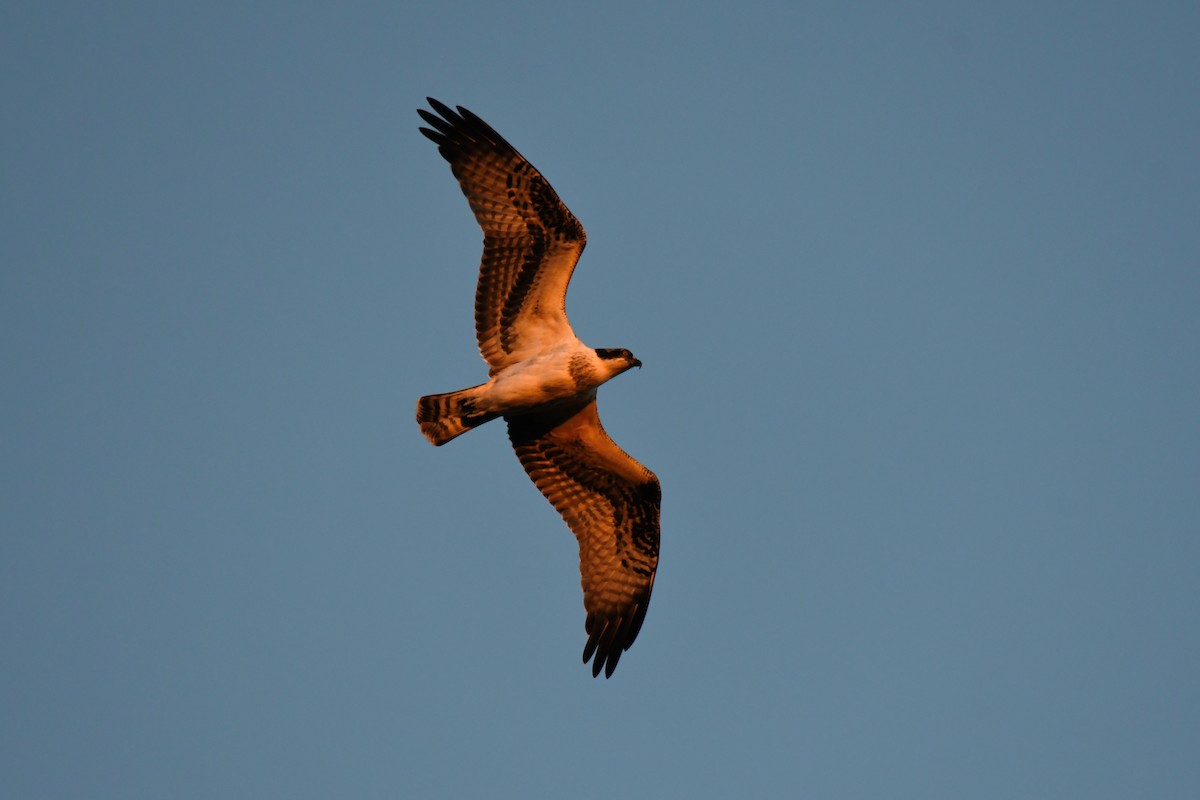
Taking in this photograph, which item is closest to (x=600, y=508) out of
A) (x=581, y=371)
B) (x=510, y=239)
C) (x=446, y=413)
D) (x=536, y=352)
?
(x=581, y=371)

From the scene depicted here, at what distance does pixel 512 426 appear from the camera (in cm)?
1290

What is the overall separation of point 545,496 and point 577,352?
1.75m

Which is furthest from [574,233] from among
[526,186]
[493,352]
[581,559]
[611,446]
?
[581,559]

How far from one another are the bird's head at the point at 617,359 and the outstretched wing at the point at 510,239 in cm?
41

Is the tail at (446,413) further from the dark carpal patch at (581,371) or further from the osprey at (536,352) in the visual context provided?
the dark carpal patch at (581,371)

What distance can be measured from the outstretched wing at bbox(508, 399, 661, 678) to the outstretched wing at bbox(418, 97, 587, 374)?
95cm

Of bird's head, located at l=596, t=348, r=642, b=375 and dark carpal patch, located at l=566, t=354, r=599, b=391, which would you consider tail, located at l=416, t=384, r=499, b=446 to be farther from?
bird's head, located at l=596, t=348, r=642, b=375

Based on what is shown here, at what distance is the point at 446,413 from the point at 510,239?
1733 mm

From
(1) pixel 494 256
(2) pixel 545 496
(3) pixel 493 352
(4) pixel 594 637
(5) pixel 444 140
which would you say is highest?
(5) pixel 444 140

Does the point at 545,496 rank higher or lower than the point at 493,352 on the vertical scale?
lower

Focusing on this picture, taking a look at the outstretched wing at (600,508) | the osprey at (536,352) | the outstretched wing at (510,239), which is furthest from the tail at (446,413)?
the outstretched wing at (600,508)

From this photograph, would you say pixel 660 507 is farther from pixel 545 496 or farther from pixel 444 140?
pixel 444 140

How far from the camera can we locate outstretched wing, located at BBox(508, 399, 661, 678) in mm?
12562

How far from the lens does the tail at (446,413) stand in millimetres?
11992
